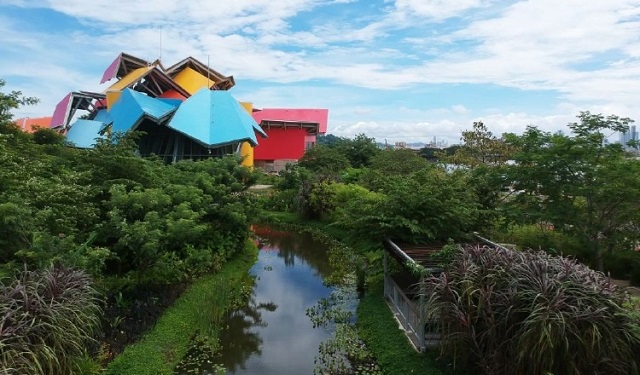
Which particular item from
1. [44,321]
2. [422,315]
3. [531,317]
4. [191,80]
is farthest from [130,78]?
[531,317]

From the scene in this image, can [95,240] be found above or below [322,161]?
below

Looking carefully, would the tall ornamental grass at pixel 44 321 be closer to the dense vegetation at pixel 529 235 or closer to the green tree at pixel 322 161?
the dense vegetation at pixel 529 235

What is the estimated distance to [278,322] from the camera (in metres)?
9.64

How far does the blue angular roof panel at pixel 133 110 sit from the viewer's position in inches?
1101

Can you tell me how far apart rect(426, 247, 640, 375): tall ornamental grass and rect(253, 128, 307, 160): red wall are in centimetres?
3762

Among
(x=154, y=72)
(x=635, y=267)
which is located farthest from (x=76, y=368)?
(x=154, y=72)

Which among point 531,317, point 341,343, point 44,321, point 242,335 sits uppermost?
point 531,317

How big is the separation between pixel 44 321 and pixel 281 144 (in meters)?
38.6

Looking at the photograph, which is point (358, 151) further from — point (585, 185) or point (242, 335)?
point (242, 335)

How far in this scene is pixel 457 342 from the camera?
20.0ft

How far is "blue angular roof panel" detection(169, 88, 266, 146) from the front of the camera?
28.2 meters

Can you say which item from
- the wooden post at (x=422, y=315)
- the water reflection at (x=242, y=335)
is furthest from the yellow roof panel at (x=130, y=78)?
the wooden post at (x=422, y=315)

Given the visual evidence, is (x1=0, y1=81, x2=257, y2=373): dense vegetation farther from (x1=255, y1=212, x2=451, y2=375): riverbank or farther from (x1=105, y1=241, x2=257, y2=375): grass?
(x1=255, y1=212, x2=451, y2=375): riverbank

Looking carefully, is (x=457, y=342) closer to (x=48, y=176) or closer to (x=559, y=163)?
(x=559, y=163)
